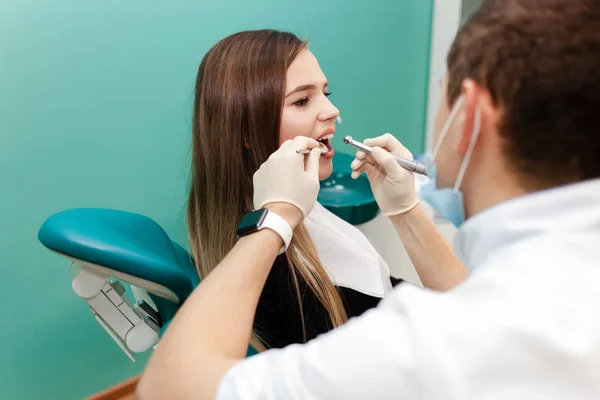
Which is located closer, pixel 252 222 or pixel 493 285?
pixel 493 285

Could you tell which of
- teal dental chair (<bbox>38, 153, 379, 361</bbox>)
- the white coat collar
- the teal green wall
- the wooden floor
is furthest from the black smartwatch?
the wooden floor

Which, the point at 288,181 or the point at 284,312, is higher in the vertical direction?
the point at 288,181

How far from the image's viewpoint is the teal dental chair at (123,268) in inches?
28.8

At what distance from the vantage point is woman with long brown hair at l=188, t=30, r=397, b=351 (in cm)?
96

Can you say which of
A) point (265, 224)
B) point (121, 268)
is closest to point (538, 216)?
point (265, 224)

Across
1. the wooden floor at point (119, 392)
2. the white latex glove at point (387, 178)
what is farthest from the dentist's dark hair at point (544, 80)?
the wooden floor at point (119, 392)

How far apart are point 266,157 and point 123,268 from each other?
422mm

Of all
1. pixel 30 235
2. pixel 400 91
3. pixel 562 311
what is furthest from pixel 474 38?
pixel 400 91

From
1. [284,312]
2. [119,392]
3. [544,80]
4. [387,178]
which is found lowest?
[119,392]

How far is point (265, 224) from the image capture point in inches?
27.7

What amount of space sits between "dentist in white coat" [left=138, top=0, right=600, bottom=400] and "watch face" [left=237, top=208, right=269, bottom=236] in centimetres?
9

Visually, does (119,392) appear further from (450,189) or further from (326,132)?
(450,189)

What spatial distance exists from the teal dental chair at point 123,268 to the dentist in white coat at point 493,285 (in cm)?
20

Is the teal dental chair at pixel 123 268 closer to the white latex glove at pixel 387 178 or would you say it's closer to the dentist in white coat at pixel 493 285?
the dentist in white coat at pixel 493 285
